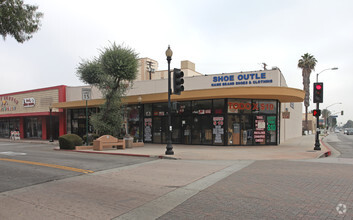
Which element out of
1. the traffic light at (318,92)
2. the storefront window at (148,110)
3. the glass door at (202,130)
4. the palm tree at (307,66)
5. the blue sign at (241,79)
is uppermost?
the palm tree at (307,66)

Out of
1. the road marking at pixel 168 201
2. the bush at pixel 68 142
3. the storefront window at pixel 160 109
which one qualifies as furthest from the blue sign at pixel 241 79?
the road marking at pixel 168 201

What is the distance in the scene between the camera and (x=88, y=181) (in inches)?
306

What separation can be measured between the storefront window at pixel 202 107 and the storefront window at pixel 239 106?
156 cm

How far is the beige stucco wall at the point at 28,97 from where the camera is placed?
29781 mm

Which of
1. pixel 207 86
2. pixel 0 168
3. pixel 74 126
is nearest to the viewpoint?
pixel 0 168

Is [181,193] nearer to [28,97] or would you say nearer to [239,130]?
[239,130]

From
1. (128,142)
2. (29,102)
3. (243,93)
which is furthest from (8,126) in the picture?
(243,93)

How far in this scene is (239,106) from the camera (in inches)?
714

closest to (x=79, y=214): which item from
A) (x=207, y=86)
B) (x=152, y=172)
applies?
(x=152, y=172)

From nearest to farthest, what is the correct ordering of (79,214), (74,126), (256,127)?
(79,214)
(256,127)
(74,126)

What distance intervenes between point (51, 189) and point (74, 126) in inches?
887

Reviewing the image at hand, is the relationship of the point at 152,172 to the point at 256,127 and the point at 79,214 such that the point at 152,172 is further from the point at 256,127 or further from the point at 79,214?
the point at 256,127

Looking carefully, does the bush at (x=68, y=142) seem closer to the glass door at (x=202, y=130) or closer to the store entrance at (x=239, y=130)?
the glass door at (x=202, y=130)

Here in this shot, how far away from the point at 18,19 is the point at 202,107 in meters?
13.1
